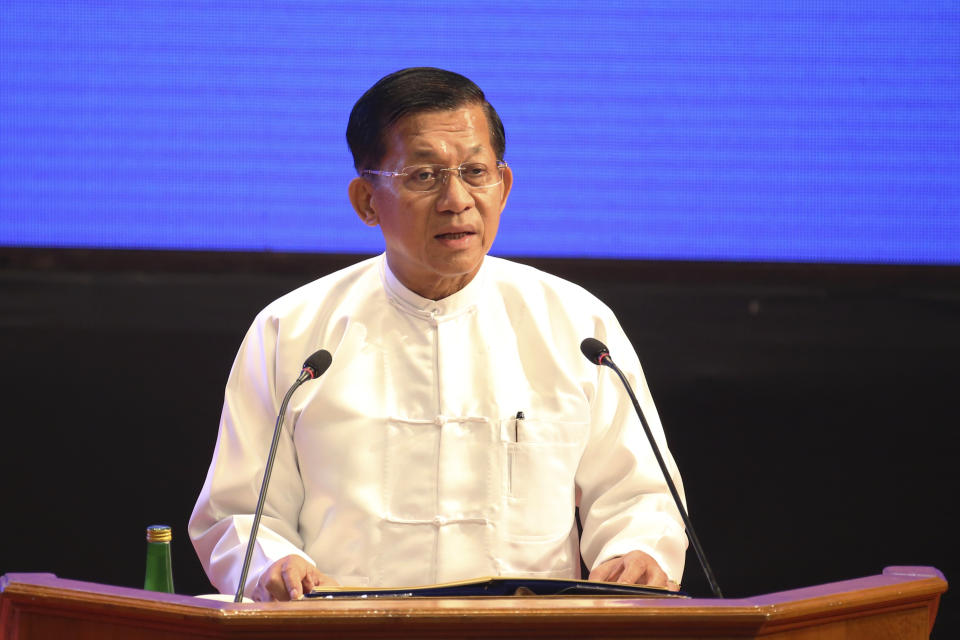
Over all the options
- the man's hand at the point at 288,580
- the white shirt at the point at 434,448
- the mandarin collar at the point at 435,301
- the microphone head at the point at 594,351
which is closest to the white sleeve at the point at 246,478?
the white shirt at the point at 434,448

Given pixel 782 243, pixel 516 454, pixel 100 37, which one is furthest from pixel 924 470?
pixel 100 37

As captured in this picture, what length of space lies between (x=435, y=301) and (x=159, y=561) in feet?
2.57

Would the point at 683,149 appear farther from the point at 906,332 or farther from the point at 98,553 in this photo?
the point at 98,553

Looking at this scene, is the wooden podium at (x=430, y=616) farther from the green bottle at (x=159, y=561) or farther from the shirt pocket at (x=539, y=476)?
the shirt pocket at (x=539, y=476)

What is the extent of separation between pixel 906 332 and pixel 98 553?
A: 2468mm

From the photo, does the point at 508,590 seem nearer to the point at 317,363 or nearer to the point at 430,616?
the point at 430,616

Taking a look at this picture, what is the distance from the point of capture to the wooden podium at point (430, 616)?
141 centimetres

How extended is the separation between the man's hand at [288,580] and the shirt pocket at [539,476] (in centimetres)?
42

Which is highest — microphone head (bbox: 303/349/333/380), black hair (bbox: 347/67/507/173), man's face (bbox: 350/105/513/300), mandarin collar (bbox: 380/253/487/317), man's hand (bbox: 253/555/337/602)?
black hair (bbox: 347/67/507/173)

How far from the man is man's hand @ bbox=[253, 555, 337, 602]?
122 mm

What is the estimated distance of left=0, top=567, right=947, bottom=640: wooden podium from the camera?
55.6 inches

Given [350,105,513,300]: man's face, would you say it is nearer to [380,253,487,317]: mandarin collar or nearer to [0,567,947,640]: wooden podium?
[380,253,487,317]: mandarin collar

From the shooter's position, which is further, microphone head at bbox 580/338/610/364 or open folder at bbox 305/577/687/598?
microphone head at bbox 580/338/610/364

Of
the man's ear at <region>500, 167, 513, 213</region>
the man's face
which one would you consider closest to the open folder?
the man's face
